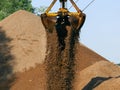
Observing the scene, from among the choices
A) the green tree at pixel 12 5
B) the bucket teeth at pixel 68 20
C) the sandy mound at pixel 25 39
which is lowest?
the green tree at pixel 12 5

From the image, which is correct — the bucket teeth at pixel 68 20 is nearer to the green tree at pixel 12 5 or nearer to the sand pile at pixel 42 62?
the sand pile at pixel 42 62

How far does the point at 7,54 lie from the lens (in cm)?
2830

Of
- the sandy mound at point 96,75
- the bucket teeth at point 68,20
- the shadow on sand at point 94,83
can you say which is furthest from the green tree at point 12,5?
the bucket teeth at point 68,20

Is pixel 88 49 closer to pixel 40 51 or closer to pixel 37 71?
pixel 40 51

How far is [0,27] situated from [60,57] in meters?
19.1

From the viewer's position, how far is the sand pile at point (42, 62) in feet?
46.4

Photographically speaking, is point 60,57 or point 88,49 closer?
point 60,57

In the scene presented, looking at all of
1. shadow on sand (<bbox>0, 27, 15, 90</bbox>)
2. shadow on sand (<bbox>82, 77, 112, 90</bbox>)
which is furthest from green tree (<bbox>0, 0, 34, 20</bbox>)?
shadow on sand (<bbox>82, 77, 112, 90</bbox>)

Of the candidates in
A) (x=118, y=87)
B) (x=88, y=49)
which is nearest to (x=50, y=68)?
(x=118, y=87)

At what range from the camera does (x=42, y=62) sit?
27562mm

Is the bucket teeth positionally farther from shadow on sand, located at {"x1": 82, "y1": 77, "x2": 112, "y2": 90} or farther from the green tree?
the green tree

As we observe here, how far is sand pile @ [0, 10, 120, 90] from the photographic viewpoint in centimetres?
1416

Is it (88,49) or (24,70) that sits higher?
(24,70)

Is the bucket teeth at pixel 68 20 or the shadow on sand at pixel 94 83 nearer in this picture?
the bucket teeth at pixel 68 20
